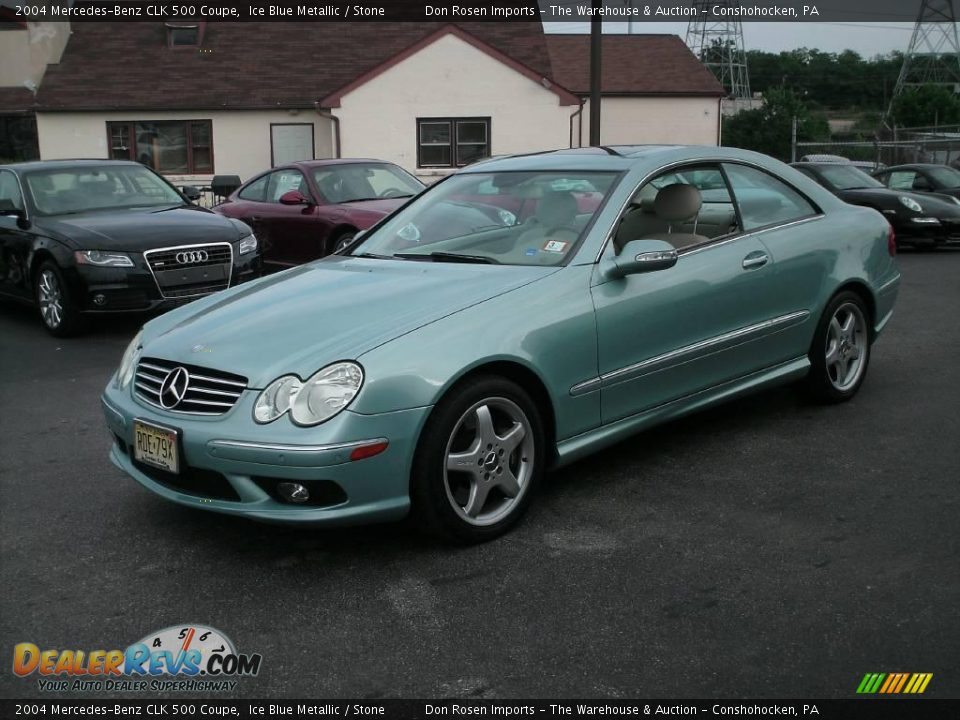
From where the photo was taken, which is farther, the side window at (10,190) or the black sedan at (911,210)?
the black sedan at (911,210)

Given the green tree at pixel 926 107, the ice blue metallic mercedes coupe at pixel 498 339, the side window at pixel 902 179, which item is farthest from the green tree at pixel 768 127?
the ice blue metallic mercedes coupe at pixel 498 339

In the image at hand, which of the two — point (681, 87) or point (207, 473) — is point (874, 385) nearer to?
point (207, 473)

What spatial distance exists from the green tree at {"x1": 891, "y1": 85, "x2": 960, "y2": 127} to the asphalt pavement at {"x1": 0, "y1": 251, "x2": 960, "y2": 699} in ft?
148

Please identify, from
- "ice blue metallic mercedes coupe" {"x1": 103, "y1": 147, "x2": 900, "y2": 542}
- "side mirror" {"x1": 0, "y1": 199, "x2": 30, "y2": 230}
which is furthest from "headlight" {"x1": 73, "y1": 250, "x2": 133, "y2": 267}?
"ice blue metallic mercedes coupe" {"x1": 103, "y1": 147, "x2": 900, "y2": 542}

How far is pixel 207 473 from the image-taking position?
3721 mm

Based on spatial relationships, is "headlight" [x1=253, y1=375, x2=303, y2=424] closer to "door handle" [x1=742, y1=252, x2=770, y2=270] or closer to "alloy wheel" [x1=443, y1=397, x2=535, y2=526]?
"alloy wheel" [x1=443, y1=397, x2=535, y2=526]

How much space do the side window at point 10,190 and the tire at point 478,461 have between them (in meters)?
7.11

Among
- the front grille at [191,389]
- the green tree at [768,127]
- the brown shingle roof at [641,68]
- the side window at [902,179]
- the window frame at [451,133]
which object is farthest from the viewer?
the green tree at [768,127]

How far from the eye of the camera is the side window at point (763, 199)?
532 cm

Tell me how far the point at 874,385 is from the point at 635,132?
2625 centimetres

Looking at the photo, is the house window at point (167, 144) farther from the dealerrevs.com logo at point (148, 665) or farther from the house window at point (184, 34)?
the dealerrevs.com logo at point (148, 665)

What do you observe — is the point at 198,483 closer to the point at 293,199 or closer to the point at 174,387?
the point at 174,387

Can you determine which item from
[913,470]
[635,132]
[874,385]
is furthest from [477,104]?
[913,470]

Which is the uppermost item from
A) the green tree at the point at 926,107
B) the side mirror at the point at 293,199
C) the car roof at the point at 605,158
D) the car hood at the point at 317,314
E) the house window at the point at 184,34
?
the house window at the point at 184,34
